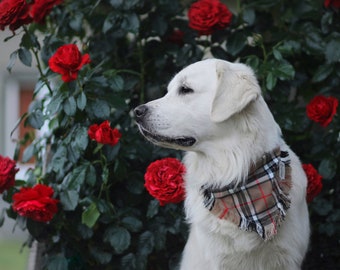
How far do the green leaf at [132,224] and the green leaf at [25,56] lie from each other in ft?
2.82

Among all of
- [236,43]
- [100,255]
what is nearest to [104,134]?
[100,255]

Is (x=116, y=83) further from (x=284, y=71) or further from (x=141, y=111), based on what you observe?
(x=284, y=71)

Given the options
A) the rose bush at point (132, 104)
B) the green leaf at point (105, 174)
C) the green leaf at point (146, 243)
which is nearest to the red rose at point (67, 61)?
the rose bush at point (132, 104)

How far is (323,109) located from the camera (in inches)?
123

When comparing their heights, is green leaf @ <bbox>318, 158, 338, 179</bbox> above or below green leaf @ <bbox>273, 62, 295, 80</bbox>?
below

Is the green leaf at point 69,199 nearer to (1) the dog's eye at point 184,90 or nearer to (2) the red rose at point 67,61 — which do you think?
(2) the red rose at point 67,61

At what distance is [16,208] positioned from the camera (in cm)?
298

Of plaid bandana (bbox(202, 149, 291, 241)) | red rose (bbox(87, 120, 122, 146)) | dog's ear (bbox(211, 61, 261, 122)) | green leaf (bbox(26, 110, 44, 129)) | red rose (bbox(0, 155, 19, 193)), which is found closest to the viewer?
dog's ear (bbox(211, 61, 261, 122))

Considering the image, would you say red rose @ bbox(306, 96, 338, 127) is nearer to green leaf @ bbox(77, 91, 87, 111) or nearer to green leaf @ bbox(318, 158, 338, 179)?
green leaf @ bbox(318, 158, 338, 179)

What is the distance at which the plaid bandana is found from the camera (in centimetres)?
262

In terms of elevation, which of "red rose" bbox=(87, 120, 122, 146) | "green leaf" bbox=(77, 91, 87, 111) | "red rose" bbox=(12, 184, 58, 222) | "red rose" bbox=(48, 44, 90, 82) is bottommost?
"red rose" bbox=(12, 184, 58, 222)

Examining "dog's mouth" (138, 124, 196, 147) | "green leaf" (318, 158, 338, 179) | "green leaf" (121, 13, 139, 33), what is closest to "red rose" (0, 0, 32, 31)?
"green leaf" (121, 13, 139, 33)

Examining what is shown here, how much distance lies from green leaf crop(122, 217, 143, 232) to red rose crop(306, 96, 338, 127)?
942 millimetres

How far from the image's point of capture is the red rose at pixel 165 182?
2889mm
